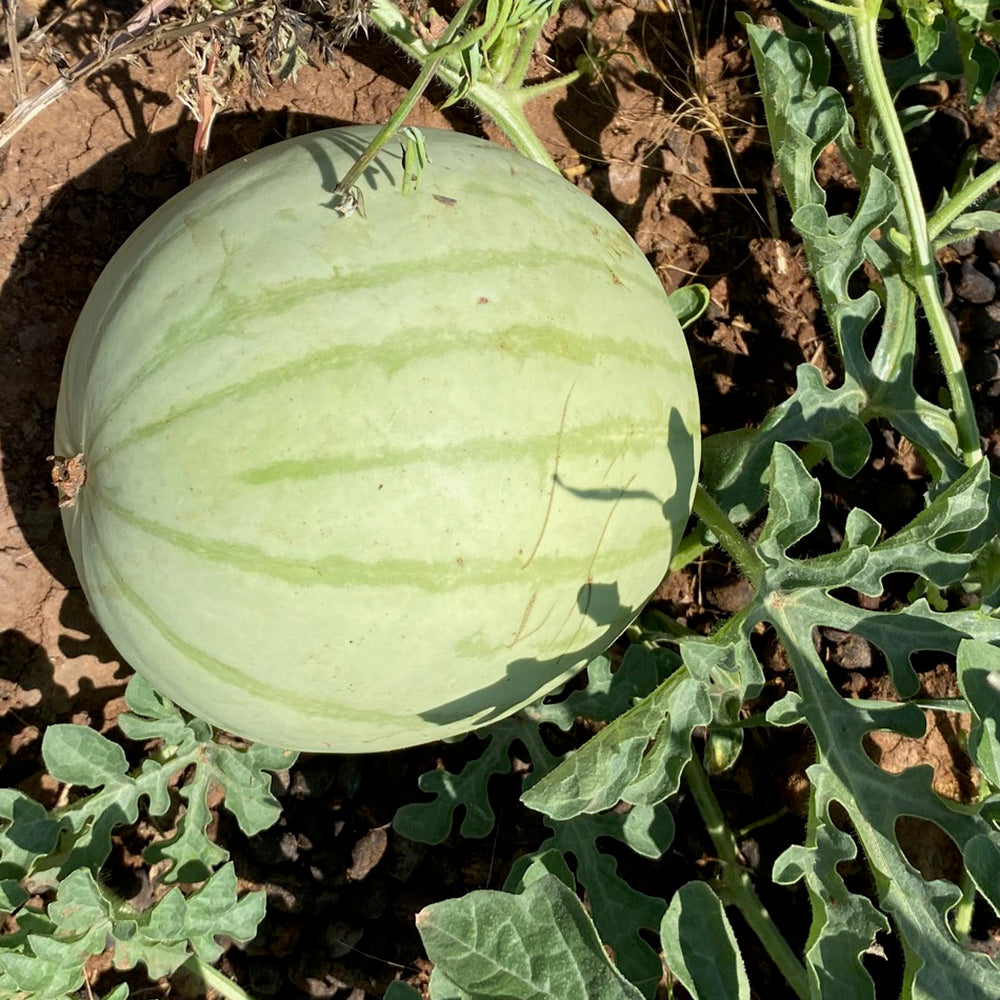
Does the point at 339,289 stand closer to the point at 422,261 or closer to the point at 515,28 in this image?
the point at 422,261

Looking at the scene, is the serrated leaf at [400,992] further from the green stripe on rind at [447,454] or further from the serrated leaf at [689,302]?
the serrated leaf at [689,302]

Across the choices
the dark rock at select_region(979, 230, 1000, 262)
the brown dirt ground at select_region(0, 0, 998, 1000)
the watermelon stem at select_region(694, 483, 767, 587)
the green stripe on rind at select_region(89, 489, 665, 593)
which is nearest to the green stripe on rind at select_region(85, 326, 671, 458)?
the green stripe on rind at select_region(89, 489, 665, 593)

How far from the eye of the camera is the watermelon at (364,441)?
59.1 inches

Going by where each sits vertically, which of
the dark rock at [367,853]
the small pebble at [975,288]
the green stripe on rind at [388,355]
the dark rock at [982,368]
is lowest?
the dark rock at [367,853]

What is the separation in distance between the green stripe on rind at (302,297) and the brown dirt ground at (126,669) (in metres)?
1.00

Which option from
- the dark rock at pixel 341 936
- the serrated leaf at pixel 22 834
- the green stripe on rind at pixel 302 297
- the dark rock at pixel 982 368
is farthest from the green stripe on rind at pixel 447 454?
the dark rock at pixel 982 368

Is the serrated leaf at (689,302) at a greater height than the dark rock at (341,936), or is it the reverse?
the serrated leaf at (689,302)

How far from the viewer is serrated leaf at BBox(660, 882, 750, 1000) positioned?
1.74 m

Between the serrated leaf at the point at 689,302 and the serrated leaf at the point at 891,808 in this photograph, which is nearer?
the serrated leaf at the point at 891,808

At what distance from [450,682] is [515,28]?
1.30 meters

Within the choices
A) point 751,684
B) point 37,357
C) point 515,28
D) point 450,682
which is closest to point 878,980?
point 751,684

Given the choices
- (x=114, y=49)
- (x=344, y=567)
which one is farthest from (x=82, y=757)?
(x=114, y=49)

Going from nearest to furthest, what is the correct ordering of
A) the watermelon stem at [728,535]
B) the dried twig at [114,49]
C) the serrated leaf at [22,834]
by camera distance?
1. the watermelon stem at [728,535]
2. the serrated leaf at [22,834]
3. the dried twig at [114,49]

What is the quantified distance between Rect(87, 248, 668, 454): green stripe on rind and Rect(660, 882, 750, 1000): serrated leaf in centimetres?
100
